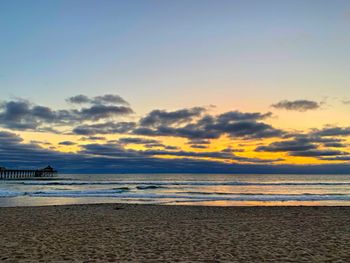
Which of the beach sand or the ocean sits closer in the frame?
the beach sand

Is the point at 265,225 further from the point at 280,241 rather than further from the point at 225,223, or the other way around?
the point at 280,241

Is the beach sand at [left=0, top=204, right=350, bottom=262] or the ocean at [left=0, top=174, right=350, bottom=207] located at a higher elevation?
the beach sand at [left=0, top=204, right=350, bottom=262]

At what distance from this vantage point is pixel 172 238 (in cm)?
1186

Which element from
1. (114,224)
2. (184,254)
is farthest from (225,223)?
(184,254)

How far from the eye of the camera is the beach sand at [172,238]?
9.18 meters

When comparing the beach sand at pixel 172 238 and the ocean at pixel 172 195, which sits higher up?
the beach sand at pixel 172 238

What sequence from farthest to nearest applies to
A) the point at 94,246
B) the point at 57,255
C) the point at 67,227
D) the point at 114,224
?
the point at 114,224
the point at 67,227
the point at 94,246
the point at 57,255

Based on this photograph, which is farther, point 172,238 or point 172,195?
point 172,195

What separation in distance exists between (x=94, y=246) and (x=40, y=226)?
17.2ft

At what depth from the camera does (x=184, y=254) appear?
943 centimetres

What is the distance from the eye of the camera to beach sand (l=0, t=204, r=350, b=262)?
9180mm

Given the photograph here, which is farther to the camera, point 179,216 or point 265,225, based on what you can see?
point 179,216

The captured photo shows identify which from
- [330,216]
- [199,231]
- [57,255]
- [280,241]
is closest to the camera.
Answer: [57,255]

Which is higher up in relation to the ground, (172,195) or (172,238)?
(172,238)
